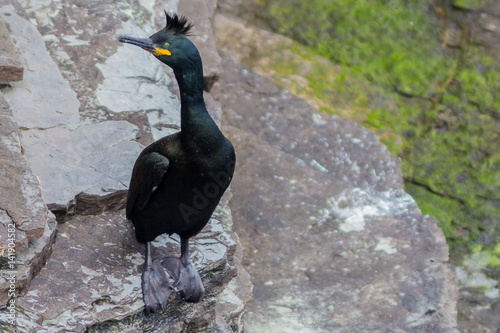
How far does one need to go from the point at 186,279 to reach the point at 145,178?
1.71 ft

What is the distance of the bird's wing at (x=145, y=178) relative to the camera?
2904 mm

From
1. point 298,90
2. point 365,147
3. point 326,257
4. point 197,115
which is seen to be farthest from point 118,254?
point 298,90

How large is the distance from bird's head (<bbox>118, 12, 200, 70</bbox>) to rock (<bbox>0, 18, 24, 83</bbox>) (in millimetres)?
1011

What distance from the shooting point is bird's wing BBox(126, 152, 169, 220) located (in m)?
2.90

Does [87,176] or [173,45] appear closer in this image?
[173,45]

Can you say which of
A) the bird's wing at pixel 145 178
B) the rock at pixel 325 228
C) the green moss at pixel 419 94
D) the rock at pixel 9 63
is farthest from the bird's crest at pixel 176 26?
the green moss at pixel 419 94

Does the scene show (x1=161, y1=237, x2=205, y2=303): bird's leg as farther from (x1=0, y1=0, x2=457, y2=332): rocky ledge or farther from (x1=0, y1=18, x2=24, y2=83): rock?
(x1=0, y1=18, x2=24, y2=83): rock

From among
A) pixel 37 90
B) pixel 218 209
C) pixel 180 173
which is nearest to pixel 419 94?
pixel 218 209

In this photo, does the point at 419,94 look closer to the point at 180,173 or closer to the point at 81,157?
the point at 81,157

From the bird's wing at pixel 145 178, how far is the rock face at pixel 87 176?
0.88 ft

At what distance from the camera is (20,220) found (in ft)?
9.27

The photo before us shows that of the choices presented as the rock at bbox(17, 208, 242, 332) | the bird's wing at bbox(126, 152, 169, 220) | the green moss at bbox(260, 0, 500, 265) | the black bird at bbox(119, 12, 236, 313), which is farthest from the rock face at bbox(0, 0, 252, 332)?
the green moss at bbox(260, 0, 500, 265)

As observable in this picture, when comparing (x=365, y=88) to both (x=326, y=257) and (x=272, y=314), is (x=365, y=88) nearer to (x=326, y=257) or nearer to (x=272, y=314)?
(x=326, y=257)

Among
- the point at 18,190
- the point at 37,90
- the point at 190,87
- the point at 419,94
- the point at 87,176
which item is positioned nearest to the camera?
the point at 190,87
